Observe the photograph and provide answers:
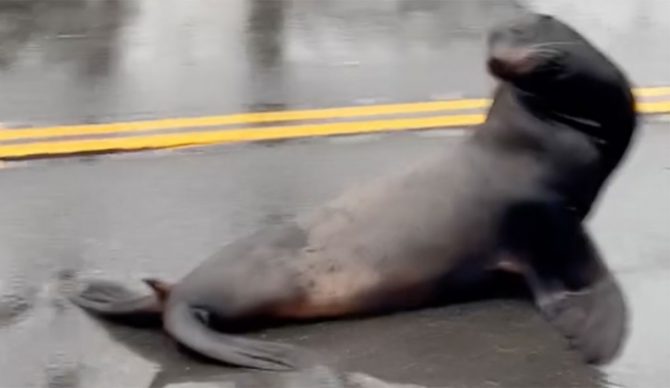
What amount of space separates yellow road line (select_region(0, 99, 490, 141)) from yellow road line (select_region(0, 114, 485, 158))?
0.32 feet

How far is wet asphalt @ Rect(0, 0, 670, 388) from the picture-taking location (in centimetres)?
430

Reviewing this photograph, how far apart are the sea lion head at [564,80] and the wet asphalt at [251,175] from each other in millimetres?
543

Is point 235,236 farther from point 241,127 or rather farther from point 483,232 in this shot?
point 241,127

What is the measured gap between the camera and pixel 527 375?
4.22 m

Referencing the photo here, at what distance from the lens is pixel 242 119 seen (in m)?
6.44

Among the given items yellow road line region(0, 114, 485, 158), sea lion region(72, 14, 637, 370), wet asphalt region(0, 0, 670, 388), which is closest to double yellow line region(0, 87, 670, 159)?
yellow road line region(0, 114, 485, 158)

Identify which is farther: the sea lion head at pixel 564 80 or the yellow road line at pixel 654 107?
the yellow road line at pixel 654 107

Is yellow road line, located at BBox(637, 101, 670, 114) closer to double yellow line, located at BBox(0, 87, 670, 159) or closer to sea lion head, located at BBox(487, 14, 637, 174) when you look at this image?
double yellow line, located at BBox(0, 87, 670, 159)

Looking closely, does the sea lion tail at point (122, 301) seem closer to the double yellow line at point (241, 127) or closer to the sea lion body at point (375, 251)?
the sea lion body at point (375, 251)

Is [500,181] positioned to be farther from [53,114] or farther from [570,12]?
[570,12]

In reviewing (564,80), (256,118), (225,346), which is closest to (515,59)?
(564,80)

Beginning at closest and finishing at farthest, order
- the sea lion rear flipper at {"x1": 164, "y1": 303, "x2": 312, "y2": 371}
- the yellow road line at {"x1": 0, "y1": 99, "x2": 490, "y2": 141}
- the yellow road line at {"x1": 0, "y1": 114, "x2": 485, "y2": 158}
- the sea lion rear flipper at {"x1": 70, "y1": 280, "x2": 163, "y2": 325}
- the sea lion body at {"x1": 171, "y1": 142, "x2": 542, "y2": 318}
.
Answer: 1. the sea lion rear flipper at {"x1": 164, "y1": 303, "x2": 312, "y2": 371}
2. the sea lion body at {"x1": 171, "y1": 142, "x2": 542, "y2": 318}
3. the sea lion rear flipper at {"x1": 70, "y1": 280, "x2": 163, "y2": 325}
4. the yellow road line at {"x1": 0, "y1": 114, "x2": 485, "y2": 158}
5. the yellow road line at {"x1": 0, "y1": 99, "x2": 490, "y2": 141}

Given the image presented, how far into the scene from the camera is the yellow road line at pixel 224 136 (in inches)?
238

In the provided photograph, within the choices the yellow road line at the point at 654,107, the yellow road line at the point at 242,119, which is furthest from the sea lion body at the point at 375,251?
the yellow road line at the point at 654,107
